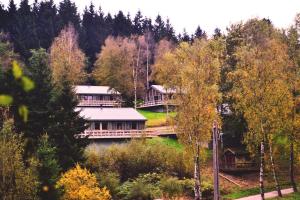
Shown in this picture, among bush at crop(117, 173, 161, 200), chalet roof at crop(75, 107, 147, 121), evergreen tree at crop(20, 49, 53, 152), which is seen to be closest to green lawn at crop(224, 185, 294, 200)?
bush at crop(117, 173, 161, 200)

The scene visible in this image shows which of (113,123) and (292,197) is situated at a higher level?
(113,123)

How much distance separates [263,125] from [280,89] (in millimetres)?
3511

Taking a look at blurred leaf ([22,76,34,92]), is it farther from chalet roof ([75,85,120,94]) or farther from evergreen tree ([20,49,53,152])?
chalet roof ([75,85,120,94])

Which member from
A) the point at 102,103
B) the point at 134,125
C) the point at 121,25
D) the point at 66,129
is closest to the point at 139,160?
the point at 66,129

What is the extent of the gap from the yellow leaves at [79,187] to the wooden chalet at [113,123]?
83.8 feet

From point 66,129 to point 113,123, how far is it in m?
23.7

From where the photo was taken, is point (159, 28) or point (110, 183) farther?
point (159, 28)

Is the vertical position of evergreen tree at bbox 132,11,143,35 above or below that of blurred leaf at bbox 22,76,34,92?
above

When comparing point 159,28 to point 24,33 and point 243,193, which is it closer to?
point 24,33

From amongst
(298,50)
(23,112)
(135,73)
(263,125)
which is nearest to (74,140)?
(263,125)

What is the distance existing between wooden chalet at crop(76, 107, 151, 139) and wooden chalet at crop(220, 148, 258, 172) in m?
10.7

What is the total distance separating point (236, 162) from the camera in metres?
50.5

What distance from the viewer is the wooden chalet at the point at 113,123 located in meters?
56.0

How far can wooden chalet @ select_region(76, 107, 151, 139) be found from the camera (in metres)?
56.0
